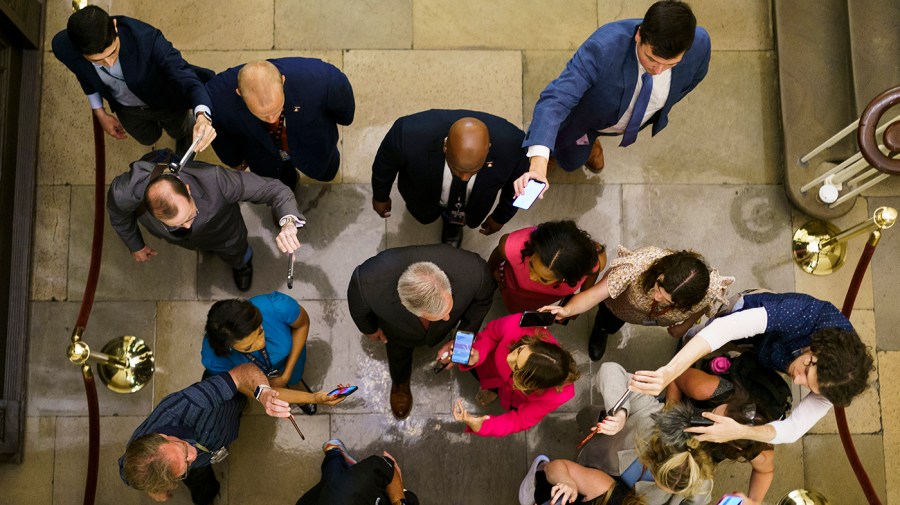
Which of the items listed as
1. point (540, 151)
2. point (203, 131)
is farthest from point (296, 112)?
point (540, 151)

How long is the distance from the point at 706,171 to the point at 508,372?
251 centimetres

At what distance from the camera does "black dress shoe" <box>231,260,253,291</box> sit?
4.71 meters

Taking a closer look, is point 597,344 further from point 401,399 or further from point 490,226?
point 401,399

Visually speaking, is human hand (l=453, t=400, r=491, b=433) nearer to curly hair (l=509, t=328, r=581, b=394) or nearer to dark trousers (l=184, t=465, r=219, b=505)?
curly hair (l=509, t=328, r=581, b=394)

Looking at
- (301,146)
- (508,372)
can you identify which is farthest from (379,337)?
(301,146)

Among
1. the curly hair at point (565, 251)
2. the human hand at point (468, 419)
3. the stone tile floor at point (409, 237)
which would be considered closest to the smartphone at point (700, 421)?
the curly hair at point (565, 251)

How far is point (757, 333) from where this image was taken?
3.57 metres

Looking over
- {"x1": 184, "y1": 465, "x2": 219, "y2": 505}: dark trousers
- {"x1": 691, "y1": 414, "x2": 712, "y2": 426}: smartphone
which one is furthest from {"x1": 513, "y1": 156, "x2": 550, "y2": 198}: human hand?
{"x1": 184, "y1": 465, "x2": 219, "y2": 505}: dark trousers

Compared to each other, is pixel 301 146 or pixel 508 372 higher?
pixel 301 146

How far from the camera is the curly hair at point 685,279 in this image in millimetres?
3266

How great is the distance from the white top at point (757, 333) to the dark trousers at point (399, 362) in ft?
5.99

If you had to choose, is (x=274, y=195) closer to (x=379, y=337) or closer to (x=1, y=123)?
(x=379, y=337)

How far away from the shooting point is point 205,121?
3662 mm

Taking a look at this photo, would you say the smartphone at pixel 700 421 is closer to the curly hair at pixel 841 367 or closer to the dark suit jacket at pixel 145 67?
the curly hair at pixel 841 367
